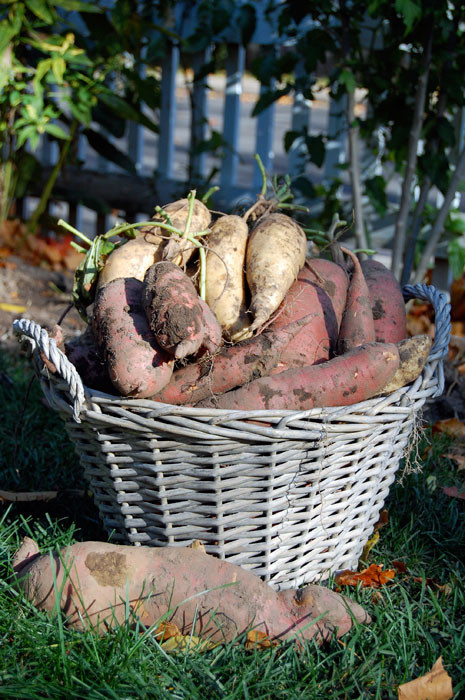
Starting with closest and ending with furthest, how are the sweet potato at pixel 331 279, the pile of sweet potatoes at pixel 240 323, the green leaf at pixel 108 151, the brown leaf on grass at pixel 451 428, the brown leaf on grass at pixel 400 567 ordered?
1. the pile of sweet potatoes at pixel 240 323
2. the brown leaf on grass at pixel 400 567
3. the sweet potato at pixel 331 279
4. the brown leaf on grass at pixel 451 428
5. the green leaf at pixel 108 151

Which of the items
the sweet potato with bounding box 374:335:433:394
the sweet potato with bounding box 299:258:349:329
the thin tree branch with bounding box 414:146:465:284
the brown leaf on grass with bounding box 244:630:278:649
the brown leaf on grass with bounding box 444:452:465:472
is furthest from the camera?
the thin tree branch with bounding box 414:146:465:284

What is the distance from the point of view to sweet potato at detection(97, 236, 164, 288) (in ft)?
6.26

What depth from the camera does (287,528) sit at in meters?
1.68

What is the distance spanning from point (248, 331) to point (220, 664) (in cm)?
82

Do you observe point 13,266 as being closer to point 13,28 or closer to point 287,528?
point 13,28

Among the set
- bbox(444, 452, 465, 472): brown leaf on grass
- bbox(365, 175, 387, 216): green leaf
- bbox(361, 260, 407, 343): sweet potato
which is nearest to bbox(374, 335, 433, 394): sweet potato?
bbox(361, 260, 407, 343): sweet potato

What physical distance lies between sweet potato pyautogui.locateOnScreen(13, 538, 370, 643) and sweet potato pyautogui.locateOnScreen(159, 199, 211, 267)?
787 millimetres

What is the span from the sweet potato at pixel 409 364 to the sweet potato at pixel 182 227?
2.11 ft

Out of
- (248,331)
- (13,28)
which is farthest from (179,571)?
(13,28)

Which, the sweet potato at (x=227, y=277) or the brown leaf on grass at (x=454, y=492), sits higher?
the sweet potato at (x=227, y=277)

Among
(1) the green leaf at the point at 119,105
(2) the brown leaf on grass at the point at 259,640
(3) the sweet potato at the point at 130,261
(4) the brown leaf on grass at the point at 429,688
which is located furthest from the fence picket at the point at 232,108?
(4) the brown leaf on grass at the point at 429,688

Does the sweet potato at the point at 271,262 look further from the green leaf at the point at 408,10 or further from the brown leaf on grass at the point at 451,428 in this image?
the green leaf at the point at 408,10

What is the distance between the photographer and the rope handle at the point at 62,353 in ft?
5.14

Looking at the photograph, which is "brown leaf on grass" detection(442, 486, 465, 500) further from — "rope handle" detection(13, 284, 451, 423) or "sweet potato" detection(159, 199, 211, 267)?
"sweet potato" detection(159, 199, 211, 267)
